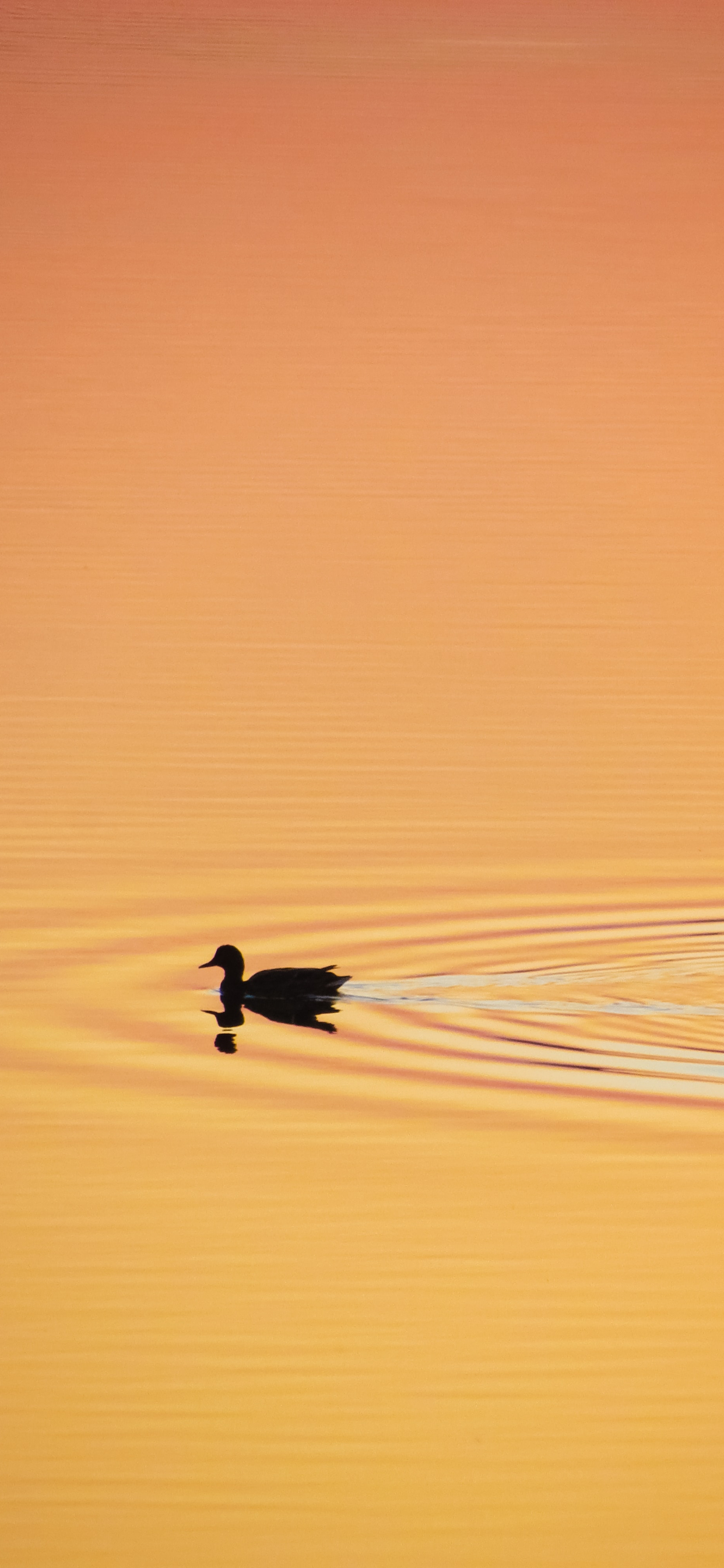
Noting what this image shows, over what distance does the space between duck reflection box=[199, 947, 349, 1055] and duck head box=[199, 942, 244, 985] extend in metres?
0.02

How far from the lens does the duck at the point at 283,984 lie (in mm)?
9367

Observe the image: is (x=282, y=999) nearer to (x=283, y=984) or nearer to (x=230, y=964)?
(x=283, y=984)

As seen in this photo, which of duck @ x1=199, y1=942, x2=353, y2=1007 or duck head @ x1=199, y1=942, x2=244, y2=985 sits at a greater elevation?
duck head @ x1=199, y1=942, x2=244, y2=985

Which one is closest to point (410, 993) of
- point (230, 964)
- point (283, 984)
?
point (283, 984)

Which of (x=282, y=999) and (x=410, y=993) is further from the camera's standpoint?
(x=410, y=993)

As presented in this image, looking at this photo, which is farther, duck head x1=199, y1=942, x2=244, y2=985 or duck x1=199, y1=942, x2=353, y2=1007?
duck head x1=199, y1=942, x2=244, y2=985

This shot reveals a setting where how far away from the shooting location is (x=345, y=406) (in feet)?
64.6

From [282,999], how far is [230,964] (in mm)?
366

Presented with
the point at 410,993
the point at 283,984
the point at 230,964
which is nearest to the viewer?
the point at 283,984

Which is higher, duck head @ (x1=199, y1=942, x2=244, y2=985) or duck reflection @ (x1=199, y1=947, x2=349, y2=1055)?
duck head @ (x1=199, y1=942, x2=244, y2=985)

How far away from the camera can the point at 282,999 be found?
9.38 m

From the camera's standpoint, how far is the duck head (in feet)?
31.4

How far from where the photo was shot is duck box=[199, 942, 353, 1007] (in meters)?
9.37

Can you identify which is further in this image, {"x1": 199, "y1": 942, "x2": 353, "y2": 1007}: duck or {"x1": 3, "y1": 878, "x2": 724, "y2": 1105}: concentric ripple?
{"x1": 199, "y1": 942, "x2": 353, "y2": 1007}: duck
